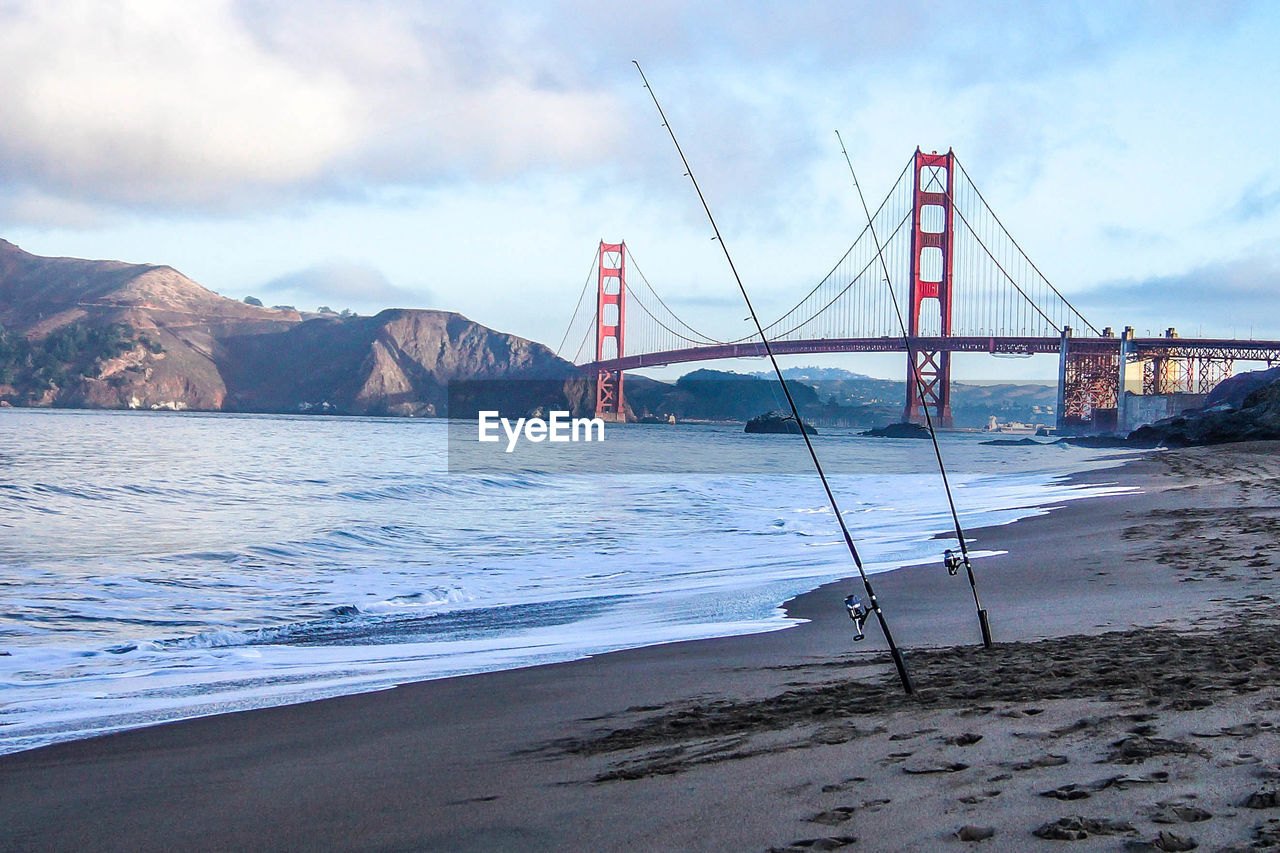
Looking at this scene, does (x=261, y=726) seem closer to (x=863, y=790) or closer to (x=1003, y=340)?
(x=863, y=790)

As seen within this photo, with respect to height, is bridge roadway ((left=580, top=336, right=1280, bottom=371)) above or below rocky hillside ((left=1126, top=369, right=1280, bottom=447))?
above

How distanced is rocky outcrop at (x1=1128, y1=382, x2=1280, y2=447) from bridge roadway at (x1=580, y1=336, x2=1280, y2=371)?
9.85 m

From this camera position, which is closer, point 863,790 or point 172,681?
point 863,790

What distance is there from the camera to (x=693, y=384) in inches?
3268

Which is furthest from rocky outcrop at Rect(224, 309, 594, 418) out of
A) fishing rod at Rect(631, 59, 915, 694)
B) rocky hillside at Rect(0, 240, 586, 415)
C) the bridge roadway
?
fishing rod at Rect(631, 59, 915, 694)

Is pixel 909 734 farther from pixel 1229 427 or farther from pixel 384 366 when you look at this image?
pixel 384 366

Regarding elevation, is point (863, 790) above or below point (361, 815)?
above

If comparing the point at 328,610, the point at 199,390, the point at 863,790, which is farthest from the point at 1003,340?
the point at 199,390

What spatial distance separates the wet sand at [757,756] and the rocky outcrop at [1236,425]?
2689 centimetres

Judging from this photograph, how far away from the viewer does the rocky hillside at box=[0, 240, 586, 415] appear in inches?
3120

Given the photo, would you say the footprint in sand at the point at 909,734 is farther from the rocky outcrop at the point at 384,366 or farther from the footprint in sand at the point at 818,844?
the rocky outcrop at the point at 384,366

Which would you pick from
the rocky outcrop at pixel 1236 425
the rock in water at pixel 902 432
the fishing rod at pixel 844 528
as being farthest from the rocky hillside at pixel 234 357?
the fishing rod at pixel 844 528

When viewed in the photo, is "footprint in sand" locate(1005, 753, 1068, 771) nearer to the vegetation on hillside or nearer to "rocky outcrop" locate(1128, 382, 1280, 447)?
"rocky outcrop" locate(1128, 382, 1280, 447)

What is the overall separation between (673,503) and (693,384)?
225ft
